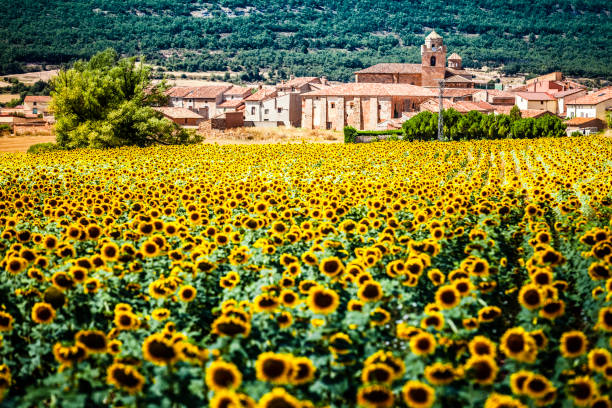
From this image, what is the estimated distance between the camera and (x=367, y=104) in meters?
75.4

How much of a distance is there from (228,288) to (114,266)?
1327 millimetres

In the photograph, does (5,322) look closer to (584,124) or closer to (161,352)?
(161,352)

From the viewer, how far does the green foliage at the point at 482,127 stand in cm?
5175

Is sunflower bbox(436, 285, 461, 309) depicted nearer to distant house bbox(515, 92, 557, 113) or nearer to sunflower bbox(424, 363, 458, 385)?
sunflower bbox(424, 363, 458, 385)

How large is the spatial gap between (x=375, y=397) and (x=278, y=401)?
661 mm

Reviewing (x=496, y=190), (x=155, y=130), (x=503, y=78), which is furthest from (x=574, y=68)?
(x=496, y=190)

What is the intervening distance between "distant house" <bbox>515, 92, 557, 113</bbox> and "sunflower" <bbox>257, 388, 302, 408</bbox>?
106252 mm

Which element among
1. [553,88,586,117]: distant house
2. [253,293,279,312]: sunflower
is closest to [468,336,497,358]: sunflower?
[253,293,279,312]: sunflower

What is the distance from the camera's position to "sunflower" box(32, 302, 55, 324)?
16.1 ft

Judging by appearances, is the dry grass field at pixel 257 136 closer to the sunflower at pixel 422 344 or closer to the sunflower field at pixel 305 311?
the sunflower field at pixel 305 311

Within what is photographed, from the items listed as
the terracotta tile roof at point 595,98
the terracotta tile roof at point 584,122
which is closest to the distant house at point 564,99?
the terracotta tile roof at point 595,98

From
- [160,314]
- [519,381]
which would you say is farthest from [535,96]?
[519,381]

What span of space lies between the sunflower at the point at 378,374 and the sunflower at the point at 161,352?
4.24 ft

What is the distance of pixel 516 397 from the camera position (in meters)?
4.19
